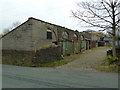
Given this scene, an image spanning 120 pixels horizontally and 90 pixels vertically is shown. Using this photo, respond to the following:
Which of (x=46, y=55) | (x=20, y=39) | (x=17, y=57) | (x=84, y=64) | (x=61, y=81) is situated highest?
(x=20, y=39)

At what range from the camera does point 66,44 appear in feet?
65.8

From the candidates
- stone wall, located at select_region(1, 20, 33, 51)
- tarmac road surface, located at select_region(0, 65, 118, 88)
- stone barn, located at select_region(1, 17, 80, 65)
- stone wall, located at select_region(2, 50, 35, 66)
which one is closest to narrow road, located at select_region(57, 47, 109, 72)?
tarmac road surface, located at select_region(0, 65, 118, 88)

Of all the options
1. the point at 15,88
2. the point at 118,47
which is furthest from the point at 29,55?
the point at 118,47

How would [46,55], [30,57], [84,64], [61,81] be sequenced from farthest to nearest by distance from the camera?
1. [46,55]
2. [30,57]
3. [84,64]
4. [61,81]

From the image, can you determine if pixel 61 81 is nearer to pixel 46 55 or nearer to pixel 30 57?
pixel 46 55

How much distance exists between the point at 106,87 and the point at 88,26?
8164mm

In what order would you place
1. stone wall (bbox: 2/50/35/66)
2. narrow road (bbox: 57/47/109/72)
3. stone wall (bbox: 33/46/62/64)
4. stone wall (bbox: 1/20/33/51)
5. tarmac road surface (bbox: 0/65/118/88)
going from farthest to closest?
stone wall (bbox: 1/20/33/51), stone wall (bbox: 2/50/35/66), stone wall (bbox: 33/46/62/64), narrow road (bbox: 57/47/109/72), tarmac road surface (bbox: 0/65/118/88)

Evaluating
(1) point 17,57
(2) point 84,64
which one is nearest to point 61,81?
(2) point 84,64

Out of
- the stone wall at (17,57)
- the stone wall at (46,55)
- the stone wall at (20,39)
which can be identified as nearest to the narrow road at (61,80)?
the stone wall at (46,55)

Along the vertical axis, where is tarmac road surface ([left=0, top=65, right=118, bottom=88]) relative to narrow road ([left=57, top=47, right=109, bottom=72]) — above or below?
below

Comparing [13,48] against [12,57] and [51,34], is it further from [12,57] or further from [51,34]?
[51,34]

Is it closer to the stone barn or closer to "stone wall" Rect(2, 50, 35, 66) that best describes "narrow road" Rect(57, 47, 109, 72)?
the stone barn

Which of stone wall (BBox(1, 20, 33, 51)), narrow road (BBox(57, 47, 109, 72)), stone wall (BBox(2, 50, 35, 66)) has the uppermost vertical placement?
stone wall (BBox(1, 20, 33, 51))

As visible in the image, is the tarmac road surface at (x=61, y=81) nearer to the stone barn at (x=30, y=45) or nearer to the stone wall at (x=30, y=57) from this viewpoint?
the stone wall at (x=30, y=57)
